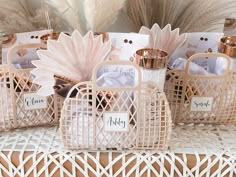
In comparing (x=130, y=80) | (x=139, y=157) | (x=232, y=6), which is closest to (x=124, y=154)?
(x=139, y=157)

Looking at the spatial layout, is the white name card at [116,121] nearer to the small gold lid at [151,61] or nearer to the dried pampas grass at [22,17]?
the small gold lid at [151,61]

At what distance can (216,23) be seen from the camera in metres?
0.78

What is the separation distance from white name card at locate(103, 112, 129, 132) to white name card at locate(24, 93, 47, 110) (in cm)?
14

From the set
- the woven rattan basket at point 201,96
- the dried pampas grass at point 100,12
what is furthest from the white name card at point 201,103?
the dried pampas grass at point 100,12

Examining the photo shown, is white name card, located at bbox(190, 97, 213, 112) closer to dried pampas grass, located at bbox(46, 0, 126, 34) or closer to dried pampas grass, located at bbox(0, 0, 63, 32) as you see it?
dried pampas grass, located at bbox(46, 0, 126, 34)

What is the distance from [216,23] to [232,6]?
0.05 m

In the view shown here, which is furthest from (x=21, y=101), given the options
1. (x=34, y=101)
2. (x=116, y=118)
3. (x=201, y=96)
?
(x=201, y=96)

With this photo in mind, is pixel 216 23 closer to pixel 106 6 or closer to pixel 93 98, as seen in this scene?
pixel 106 6

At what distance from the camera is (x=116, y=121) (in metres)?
0.58

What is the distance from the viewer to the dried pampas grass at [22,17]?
71 centimetres

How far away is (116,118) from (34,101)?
0.17 meters

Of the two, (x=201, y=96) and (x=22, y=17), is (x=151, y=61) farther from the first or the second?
(x=22, y=17)

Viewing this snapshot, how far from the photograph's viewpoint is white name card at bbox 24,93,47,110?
644mm

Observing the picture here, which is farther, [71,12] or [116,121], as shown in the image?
[71,12]
